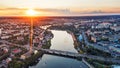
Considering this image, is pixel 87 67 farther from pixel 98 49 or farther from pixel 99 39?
pixel 99 39

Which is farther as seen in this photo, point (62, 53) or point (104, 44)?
point (104, 44)

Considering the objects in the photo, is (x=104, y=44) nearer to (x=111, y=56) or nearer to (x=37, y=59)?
(x=111, y=56)

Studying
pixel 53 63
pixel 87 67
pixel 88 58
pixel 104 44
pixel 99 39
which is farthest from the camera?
pixel 99 39

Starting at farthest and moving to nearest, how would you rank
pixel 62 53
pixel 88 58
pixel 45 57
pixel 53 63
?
pixel 62 53, pixel 45 57, pixel 88 58, pixel 53 63

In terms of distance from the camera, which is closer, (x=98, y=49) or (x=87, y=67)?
(x=87, y=67)

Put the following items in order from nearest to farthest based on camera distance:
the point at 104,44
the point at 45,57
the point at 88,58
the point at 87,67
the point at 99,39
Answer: the point at 87,67, the point at 88,58, the point at 45,57, the point at 104,44, the point at 99,39

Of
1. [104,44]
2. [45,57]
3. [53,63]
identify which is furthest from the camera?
[104,44]

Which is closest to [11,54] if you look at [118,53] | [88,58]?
[88,58]

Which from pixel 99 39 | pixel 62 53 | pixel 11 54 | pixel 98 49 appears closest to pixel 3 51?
pixel 11 54
